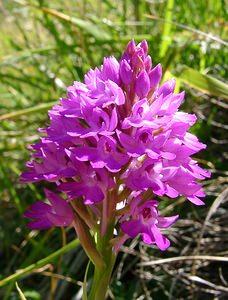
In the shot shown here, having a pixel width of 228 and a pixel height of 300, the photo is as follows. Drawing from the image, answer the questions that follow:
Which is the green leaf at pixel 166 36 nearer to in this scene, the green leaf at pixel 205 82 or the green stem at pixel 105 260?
the green leaf at pixel 205 82

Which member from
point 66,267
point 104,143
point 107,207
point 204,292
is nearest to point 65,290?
point 66,267

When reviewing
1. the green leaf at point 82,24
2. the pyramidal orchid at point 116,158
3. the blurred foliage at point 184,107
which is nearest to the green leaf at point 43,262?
the blurred foliage at point 184,107

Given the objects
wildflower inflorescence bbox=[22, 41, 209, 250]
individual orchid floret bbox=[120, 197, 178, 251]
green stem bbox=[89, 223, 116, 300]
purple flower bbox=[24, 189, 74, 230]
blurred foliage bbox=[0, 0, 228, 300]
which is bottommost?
blurred foliage bbox=[0, 0, 228, 300]

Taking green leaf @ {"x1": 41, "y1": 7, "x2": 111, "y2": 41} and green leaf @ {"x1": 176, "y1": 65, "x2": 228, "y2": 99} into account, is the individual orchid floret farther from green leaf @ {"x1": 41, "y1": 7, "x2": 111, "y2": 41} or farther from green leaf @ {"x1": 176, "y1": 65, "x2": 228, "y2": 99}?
green leaf @ {"x1": 41, "y1": 7, "x2": 111, "y2": 41}

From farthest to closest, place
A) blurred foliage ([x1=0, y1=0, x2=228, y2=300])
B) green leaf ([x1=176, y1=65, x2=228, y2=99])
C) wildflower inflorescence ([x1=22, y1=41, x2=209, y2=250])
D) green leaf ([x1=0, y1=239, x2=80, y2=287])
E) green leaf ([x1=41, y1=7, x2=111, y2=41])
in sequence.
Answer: green leaf ([x1=41, y1=7, x2=111, y2=41]), blurred foliage ([x1=0, y1=0, x2=228, y2=300]), green leaf ([x1=176, y1=65, x2=228, y2=99]), green leaf ([x1=0, y1=239, x2=80, y2=287]), wildflower inflorescence ([x1=22, y1=41, x2=209, y2=250])

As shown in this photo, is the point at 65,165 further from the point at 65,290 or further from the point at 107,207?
the point at 65,290

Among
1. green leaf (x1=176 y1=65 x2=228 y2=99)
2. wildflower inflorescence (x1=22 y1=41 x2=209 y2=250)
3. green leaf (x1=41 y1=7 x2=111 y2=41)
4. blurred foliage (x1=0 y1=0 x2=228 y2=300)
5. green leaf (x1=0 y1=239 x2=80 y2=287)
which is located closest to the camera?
wildflower inflorescence (x1=22 y1=41 x2=209 y2=250)

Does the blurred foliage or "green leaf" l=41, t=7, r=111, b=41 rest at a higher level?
"green leaf" l=41, t=7, r=111, b=41

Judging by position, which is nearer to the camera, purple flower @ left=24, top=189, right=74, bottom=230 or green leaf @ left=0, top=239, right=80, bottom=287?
purple flower @ left=24, top=189, right=74, bottom=230

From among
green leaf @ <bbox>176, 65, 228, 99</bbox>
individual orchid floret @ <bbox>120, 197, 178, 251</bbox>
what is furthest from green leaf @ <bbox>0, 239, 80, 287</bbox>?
green leaf @ <bbox>176, 65, 228, 99</bbox>
